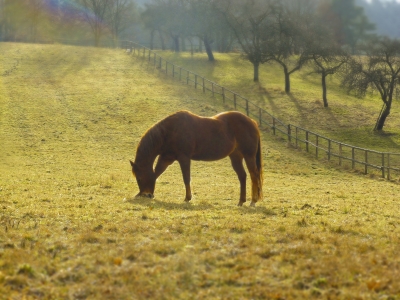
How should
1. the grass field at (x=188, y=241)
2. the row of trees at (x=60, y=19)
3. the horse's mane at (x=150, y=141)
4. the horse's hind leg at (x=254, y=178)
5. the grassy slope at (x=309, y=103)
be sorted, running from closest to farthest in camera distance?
the grass field at (x=188, y=241), the horse's mane at (x=150, y=141), the horse's hind leg at (x=254, y=178), the grassy slope at (x=309, y=103), the row of trees at (x=60, y=19)

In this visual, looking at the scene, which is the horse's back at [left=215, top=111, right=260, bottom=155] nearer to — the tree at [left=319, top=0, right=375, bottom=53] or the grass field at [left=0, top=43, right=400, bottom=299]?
the grass field at [left=0, top=43, right=400, bottom=299]

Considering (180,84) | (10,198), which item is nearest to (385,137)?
(180,84)

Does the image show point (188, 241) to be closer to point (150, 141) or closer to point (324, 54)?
point (150, 141)

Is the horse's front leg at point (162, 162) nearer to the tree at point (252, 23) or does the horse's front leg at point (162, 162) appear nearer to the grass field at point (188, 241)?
the grass field at point (188, 241)

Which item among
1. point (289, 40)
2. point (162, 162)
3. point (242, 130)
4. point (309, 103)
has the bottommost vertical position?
point (309, 103)

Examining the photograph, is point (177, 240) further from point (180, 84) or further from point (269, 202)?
point (180, 84)

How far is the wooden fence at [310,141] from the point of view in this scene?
93.3 feet

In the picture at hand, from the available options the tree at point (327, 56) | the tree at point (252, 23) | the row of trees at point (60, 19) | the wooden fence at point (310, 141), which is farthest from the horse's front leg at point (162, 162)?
the row of trees at point (60, 19)

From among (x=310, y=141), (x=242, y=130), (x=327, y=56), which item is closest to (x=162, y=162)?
(x=242, y=130)

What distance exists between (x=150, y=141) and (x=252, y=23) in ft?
138

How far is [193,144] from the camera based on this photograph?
13.5m

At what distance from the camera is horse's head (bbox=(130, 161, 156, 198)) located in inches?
532

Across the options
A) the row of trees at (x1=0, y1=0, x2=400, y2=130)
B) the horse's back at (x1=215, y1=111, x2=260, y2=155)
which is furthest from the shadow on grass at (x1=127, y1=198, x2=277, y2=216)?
the row of trees at (x1=0, y1=0, x2=400, y2=130)

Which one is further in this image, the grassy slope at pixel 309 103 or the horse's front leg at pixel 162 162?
the grassy slope at pixel 309 103
